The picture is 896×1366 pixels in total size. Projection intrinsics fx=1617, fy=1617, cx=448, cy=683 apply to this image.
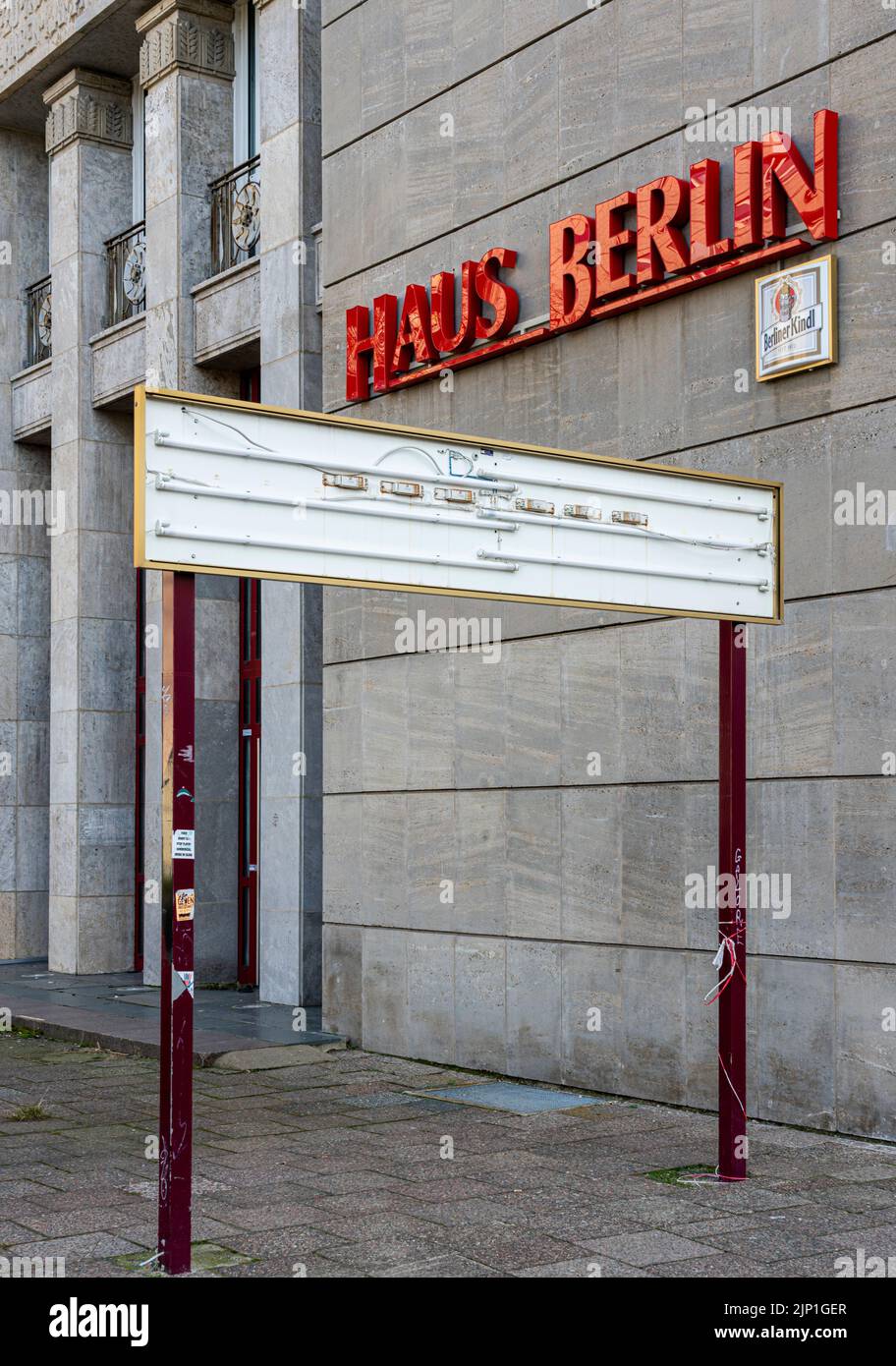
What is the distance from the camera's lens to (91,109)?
60.8ft

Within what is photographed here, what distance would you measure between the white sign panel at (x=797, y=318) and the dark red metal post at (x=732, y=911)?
205 centimetres

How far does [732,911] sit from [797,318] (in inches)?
138

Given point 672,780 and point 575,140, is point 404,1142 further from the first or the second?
point 575,140

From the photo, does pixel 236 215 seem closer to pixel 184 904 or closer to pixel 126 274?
pixel 126 274

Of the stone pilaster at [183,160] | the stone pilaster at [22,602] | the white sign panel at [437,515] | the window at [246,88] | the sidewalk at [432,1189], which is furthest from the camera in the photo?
the stone pilaster at [22,602]

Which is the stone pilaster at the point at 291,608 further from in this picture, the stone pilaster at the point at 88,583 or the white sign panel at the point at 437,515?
the white sign panel at the point at 437,515

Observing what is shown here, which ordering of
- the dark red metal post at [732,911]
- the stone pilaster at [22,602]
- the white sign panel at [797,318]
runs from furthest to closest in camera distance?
the stone pilaster at [22,602] → the white sign panel at [797,318] → the dark red metal post at [732,911]

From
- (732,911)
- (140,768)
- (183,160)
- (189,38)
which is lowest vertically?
(732,911)

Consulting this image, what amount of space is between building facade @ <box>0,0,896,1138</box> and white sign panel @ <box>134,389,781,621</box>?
4.60ft

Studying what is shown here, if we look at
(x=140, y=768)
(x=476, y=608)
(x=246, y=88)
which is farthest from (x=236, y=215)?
(x=476, y=608)

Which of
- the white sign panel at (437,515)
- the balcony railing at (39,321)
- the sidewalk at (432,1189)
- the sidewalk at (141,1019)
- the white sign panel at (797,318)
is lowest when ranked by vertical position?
the sidewalk at (141,1019)

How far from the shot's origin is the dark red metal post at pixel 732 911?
25.5 ft

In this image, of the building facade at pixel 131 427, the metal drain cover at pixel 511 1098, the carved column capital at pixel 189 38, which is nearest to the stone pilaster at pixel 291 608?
the building facade at pixel 131 427

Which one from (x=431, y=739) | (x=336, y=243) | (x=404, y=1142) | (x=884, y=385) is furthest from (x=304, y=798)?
(x=884, y=385)
